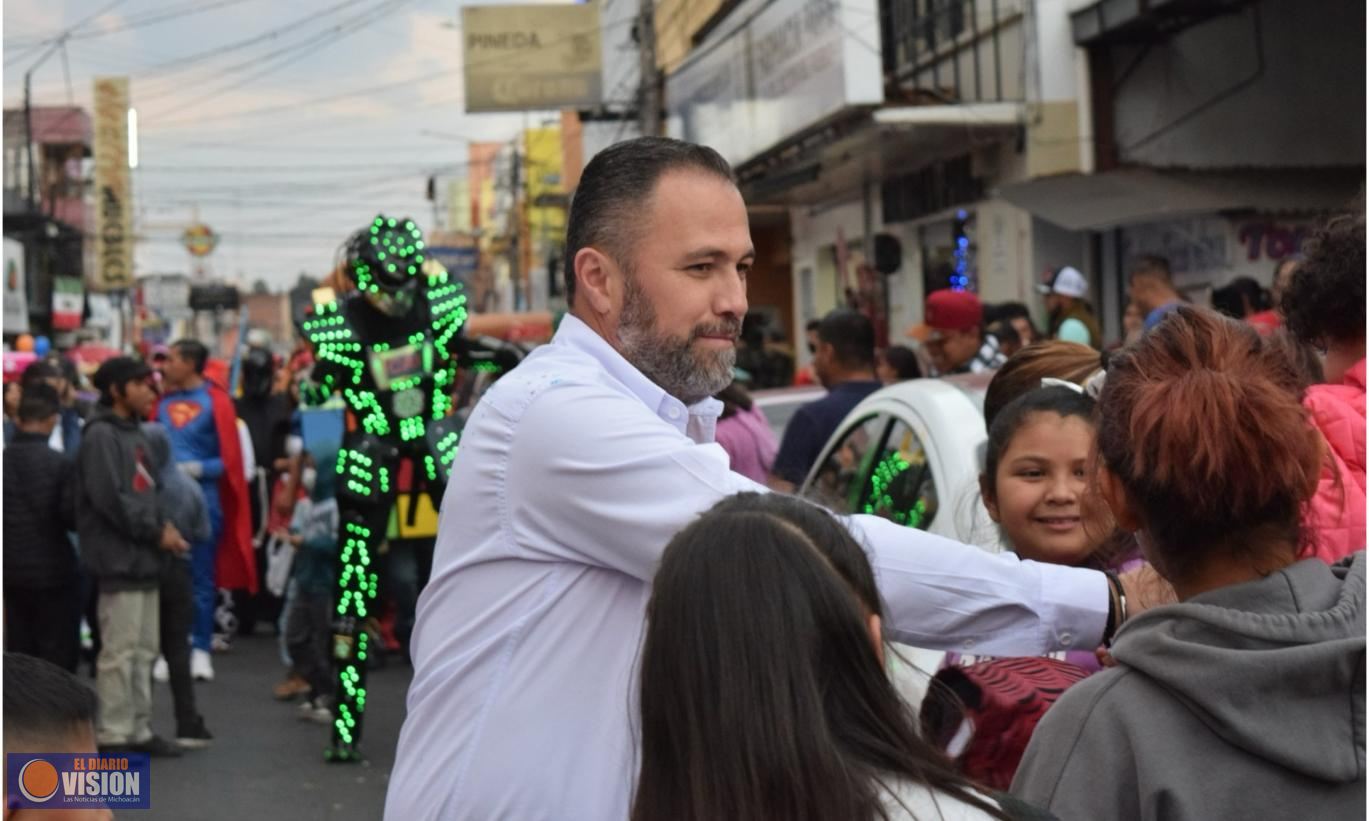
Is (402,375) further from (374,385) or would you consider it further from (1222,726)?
(1222,726)

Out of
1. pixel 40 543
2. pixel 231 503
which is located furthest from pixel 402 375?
pixel 231 503

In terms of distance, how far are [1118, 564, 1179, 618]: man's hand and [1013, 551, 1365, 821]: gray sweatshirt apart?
1.00 feet

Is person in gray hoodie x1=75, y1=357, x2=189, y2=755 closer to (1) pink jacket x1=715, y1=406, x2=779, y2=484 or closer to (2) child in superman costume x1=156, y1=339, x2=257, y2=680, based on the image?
(2) child in superman costume x1=156, y1=339, x2=257, y2=680

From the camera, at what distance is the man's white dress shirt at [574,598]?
245 centimetres

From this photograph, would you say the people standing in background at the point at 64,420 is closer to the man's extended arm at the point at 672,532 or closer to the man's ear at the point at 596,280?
the man's ear at the point at 596,280

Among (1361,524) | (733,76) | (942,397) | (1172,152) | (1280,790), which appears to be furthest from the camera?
(733,76)

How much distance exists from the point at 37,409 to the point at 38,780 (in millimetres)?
7084

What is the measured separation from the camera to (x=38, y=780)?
109 inches

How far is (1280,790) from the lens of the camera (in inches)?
87.3

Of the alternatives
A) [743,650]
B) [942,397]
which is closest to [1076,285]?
[942,397]

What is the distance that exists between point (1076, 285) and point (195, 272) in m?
68.6

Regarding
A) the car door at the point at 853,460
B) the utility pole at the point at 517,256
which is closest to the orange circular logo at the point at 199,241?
the utility pole at the point at 517,256

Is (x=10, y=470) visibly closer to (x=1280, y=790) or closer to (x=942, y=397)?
(x=942, y=397)

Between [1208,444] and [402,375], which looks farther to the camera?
[402,375]
